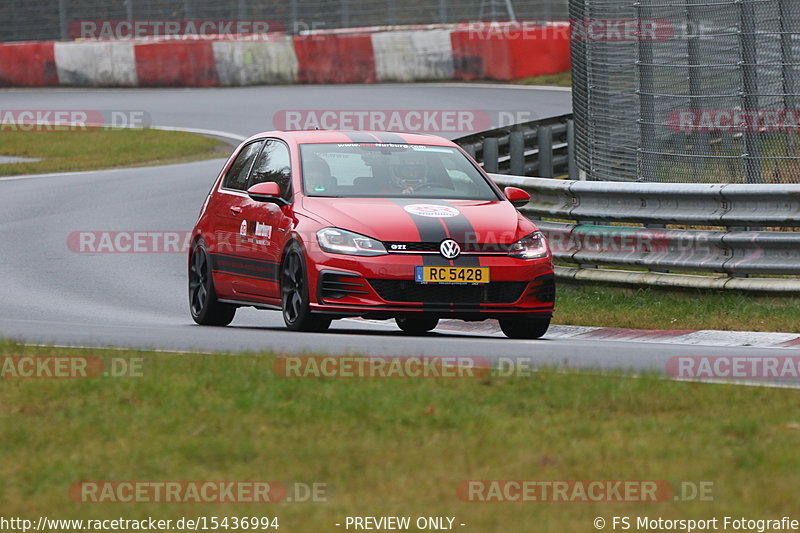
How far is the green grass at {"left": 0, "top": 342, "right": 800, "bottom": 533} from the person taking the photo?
5.56 metres

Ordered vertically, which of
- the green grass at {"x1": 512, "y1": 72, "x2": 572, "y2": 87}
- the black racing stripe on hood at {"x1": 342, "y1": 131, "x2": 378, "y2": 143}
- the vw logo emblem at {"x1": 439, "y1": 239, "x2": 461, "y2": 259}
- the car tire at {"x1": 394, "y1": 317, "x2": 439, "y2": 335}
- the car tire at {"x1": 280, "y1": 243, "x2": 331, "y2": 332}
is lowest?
the green grass at {"x1": 512, "y1": 72, "x2": 572, "y2": 87}

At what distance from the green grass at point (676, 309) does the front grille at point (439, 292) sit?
1.62 metres

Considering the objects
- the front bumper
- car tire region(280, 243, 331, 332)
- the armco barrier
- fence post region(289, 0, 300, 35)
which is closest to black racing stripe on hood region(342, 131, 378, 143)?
car tire region(280, 243, 331, 332)

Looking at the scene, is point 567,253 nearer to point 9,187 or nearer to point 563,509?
point 563,509

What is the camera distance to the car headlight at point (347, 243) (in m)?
10.9

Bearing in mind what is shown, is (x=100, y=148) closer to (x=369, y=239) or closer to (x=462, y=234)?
(x=369, y=239)

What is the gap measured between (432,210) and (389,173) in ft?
2.75

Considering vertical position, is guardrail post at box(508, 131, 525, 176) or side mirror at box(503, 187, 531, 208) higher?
side mirror at box(503, 187, 531, 208)

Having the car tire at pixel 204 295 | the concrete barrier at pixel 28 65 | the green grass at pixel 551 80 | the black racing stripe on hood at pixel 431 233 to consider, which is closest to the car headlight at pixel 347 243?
the black racing stripe on hood at pixel 431 233

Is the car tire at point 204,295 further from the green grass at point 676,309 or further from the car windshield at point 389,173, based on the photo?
the green grass at point 676,309

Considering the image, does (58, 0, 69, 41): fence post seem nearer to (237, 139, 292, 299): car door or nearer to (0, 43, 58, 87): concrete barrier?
(0, 43, 58, 87): concrete barrier

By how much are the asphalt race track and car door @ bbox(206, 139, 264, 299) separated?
42 centimetres

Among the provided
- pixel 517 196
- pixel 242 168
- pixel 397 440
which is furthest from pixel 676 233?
pixel 397 440

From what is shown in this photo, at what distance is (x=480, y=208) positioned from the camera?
11500mm
